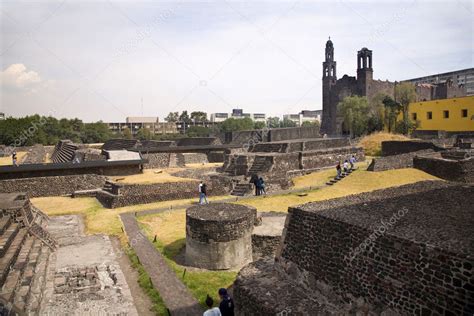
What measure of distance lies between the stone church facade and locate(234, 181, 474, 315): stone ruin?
50.2 m

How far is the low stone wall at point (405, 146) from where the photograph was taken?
2747cm

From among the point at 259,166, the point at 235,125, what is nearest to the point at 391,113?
the point at 259,166

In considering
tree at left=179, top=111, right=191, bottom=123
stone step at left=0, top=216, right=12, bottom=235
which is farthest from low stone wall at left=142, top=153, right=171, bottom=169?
tree at left=179, top=111, right=191, bottom=123

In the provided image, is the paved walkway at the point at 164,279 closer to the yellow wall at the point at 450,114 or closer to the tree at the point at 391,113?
the tree at the point at 391,113

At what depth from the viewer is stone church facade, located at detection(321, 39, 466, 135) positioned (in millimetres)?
56781

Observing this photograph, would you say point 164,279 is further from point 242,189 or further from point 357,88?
point 357,88

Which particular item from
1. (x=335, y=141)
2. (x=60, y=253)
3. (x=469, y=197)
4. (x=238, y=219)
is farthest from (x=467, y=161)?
(x=60, y=253)

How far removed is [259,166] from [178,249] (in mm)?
13796

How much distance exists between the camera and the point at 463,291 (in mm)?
4535

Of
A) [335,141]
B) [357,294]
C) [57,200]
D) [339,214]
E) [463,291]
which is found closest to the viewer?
[463,291]

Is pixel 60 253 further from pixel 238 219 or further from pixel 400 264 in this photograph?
pixel 400 264

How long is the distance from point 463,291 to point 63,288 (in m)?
8.63

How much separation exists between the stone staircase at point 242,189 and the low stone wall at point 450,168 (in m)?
11.4

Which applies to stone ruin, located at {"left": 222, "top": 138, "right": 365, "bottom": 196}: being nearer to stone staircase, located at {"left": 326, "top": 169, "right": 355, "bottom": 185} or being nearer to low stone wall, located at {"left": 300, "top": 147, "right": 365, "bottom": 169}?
low stone wall, located at {"left": 300, "top": 147, "right": 365, "bottom": 169}
